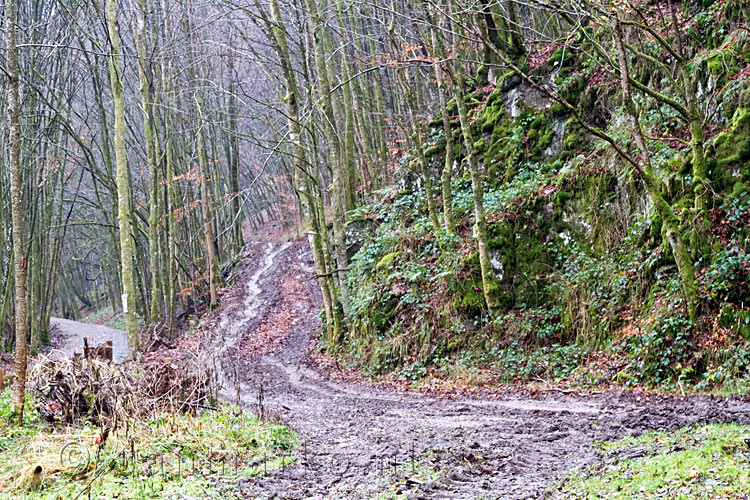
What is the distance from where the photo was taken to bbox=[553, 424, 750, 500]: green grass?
3946 millimetres

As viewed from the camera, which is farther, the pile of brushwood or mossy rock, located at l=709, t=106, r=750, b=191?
mossy rock, located at l=709, t=106, r=750, b=191

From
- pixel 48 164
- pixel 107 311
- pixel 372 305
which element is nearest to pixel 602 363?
pixel 372 305

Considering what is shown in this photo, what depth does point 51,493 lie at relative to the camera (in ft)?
16.0

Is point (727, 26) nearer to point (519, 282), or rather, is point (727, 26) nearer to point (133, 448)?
point (519, 282)

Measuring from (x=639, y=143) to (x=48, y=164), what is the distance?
1926 centimetres

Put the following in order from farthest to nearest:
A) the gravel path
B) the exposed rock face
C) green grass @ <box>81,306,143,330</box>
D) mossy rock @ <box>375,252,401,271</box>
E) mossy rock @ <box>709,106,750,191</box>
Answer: green grass @ <box>81,306,143,330</box> → the gravel path → the exposed rock face → mossy rock @ <box>375,252,401,271</box> → mossy rock @ <box>709,106,750,191</box>

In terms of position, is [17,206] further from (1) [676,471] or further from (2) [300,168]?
(2) [300,168]

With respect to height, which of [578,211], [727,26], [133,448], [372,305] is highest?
[727,26]

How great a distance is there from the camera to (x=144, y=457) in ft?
18.9

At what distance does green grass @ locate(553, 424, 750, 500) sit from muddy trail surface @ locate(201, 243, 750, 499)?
0.30 m

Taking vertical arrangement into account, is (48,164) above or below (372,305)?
above

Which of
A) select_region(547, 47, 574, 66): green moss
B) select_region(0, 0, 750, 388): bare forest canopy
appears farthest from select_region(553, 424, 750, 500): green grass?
select_region(547, 47, 574, 66): green moss

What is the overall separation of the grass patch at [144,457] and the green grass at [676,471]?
311cm

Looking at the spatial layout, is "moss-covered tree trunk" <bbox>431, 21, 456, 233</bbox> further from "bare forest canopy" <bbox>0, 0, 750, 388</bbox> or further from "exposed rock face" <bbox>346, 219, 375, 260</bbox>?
"exposed rock face" <bbox>346, 219, 375, 260</bbox>
